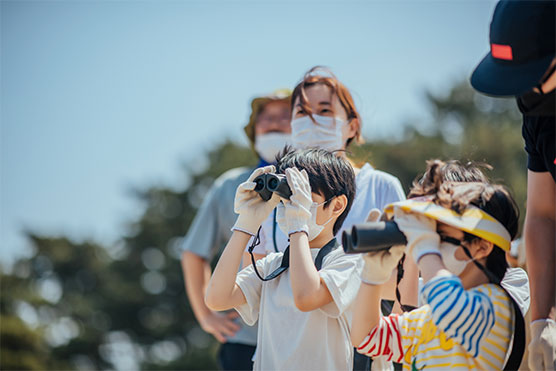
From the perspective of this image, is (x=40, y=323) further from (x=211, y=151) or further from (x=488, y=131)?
(x=488, y=131)

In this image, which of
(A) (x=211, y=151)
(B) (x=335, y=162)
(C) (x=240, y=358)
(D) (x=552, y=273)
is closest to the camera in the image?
(D) (x=552, y=273)

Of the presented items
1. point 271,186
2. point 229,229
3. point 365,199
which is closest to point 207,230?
point 229,229

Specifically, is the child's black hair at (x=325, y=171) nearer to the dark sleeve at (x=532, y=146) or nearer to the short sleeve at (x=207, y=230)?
the dark sleeve at (x=532, y=146)

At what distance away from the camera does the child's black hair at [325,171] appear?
323 cm

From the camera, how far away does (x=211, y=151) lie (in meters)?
33.3

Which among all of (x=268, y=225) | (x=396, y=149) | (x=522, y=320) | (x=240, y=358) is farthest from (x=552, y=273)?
(x=396, y=149)

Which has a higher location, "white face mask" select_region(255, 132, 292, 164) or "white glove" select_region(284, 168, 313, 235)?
"white glove" select_region(284, 168, 313, 235)

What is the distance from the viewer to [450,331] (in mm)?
2455

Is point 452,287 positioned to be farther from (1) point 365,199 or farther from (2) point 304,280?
(1) point 365,199

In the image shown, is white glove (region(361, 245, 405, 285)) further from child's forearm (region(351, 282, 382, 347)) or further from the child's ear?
the child's ear

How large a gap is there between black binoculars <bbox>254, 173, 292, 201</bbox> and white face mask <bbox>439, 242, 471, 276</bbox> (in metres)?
0.72

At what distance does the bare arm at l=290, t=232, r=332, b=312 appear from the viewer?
9.45 feet

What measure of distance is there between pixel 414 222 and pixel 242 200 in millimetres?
944

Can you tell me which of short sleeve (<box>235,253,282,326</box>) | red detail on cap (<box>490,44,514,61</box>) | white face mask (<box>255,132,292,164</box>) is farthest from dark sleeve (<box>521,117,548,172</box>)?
white face mask (<box>255,132,292,164</box>)
